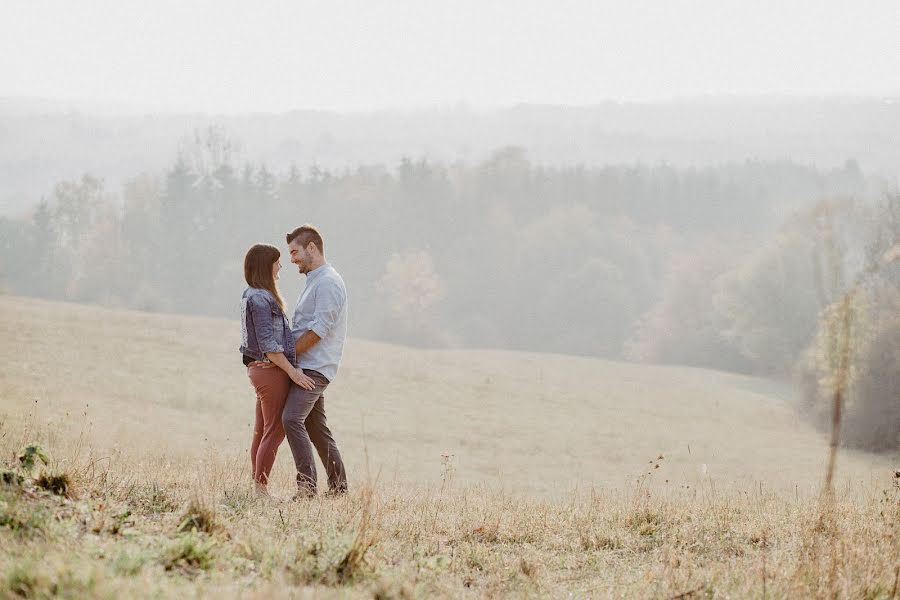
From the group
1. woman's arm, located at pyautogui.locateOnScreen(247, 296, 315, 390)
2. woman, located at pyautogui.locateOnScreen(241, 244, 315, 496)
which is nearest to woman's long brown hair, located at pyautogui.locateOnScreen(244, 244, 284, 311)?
woman, located at pyautogui.locateOnScreen(241, 244, 315, 496)

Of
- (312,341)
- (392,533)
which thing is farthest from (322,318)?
(392,533)

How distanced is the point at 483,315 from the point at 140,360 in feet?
174

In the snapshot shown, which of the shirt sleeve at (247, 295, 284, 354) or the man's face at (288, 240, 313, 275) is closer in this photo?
the shirt sleeve at (247, 295, 284, 354)

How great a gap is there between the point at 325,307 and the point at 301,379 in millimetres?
722

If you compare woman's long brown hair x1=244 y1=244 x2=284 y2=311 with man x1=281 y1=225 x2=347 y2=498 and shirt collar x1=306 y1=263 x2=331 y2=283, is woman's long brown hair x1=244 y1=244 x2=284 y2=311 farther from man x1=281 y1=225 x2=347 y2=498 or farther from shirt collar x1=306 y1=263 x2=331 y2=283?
shirt collar x1=306 y1=263 x2=331 y2=283

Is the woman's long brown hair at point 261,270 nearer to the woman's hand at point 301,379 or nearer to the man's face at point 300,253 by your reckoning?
the man's face at point 300,253

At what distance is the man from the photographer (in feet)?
24.7

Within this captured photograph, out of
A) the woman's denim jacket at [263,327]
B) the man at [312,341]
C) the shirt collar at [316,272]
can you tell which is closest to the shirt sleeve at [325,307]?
the man at [312,341]

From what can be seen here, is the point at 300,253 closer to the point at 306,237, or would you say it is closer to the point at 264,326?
the point at 306,237

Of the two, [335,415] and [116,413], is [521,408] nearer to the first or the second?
[335,415]

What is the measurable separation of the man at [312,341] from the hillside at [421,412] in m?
4.16

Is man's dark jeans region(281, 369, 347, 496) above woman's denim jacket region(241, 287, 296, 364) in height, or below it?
below

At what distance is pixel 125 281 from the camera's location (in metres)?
78.1

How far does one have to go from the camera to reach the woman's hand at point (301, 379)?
7410mm
